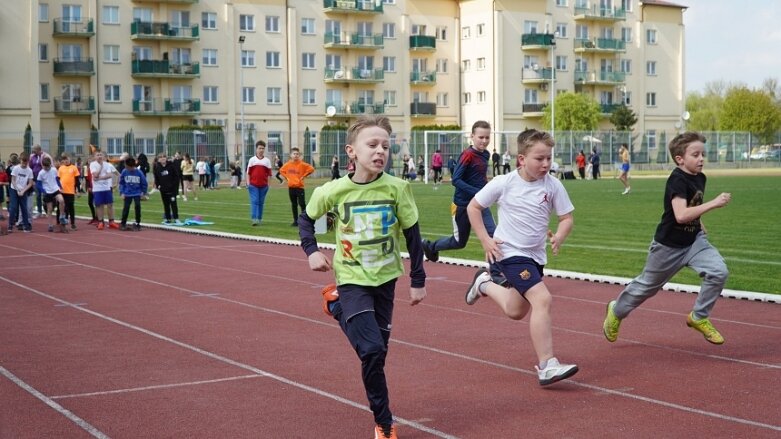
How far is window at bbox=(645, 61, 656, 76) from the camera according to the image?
317 feet

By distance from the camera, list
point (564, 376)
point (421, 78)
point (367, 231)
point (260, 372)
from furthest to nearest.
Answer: point (421, 78), point (260, 372), point (564, 376), point (367, 231)

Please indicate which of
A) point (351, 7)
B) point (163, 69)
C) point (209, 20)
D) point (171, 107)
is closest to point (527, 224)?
point (163, 69)

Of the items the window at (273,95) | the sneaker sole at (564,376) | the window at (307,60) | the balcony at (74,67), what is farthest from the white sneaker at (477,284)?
the window at (307,60)

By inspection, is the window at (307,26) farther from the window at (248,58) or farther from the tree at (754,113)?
the tree at (754,113)

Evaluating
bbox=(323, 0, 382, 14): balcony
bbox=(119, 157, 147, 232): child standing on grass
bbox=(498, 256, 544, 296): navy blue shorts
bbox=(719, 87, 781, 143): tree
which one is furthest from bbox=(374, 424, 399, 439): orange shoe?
bbox=(719, 87, 781, 143): tree

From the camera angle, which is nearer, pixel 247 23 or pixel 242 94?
pixel 242 94

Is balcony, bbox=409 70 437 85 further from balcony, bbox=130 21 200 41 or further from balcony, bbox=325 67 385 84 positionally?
balcony, bbox=130 21 200 41

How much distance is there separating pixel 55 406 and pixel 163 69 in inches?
2788

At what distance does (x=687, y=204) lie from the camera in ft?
27.8

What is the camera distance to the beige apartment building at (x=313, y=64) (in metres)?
72.2

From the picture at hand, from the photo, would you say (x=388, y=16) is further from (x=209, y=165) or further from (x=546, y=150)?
(x=546, y=150)

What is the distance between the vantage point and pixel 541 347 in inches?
290

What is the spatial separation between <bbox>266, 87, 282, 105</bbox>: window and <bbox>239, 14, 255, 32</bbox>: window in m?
4.72

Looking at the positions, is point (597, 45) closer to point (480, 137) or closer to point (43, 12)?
point (43, 12)
